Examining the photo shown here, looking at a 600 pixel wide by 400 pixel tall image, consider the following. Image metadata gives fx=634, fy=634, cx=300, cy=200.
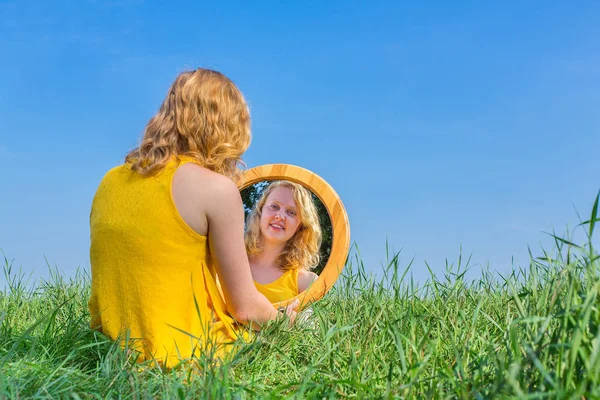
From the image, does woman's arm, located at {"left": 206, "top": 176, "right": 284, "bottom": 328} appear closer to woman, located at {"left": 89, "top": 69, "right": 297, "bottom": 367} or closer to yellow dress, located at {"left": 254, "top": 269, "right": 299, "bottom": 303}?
woman, located at {"left": 89, "top": 69, "right": 297, "bottom": 367}

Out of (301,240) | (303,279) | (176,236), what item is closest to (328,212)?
(301,240)

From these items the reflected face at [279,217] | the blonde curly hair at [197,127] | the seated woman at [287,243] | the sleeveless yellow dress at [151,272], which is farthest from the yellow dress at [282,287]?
the blonde curly hair at [197,127]

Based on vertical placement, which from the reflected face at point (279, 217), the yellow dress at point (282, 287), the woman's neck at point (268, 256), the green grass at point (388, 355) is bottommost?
the green grass at point (388, 355)

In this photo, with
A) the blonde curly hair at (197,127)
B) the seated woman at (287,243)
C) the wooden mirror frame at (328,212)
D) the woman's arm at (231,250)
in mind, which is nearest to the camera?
the woman's arm at (231,250)

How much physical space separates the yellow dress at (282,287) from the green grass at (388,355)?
0.23 m

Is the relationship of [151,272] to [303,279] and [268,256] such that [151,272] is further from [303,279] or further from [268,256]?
[303,279]

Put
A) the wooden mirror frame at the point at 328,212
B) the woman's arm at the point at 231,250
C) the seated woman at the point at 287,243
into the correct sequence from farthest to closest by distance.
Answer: the seated woman at the point at 287,243
the wooden mirror frame at the point at 328,212
the woman's arm at the point at 231,250

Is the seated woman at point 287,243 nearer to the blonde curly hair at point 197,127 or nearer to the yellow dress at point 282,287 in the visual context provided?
the yellow dress at point 282,287

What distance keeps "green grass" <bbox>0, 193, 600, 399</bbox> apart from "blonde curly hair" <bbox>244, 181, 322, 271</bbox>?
28 cm

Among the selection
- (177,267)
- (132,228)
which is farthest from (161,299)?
(132,228)

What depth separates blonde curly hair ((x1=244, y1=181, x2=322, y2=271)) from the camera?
3719mm

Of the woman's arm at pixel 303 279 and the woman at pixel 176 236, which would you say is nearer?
the woman at pixel 176 236

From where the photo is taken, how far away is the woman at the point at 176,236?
105 inches

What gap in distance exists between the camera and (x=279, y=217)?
12.2 feet
